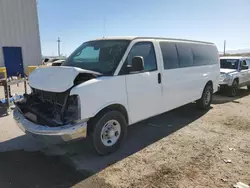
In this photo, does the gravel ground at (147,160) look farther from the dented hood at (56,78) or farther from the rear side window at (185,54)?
the rear side window at (185,54)

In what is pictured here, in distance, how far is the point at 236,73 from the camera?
10.0 meters

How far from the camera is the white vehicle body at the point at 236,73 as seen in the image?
966cm

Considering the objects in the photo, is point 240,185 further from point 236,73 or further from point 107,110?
point 236,73

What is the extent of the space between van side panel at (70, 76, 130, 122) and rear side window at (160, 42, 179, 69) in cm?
146

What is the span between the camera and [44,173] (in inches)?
136

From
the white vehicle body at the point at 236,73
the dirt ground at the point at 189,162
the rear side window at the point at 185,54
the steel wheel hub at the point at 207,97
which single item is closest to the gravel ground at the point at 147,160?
the dirt ground at the point at 189,162

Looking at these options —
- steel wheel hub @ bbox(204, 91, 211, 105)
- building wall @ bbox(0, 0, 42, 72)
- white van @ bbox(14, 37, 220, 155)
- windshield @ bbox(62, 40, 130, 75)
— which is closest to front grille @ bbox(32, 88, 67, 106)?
white van @ bbox(14, 37, 220, 155)

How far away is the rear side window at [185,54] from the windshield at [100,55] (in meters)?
1.87

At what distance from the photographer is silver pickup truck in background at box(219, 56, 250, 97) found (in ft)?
31.8

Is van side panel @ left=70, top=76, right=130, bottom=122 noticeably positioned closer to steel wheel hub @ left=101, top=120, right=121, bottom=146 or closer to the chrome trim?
the chrome trim

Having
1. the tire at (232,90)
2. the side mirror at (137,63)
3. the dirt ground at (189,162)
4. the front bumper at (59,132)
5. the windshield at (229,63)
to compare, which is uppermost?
the side mirror at (137,63)

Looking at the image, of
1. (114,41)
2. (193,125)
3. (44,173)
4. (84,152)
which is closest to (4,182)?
(44,173)

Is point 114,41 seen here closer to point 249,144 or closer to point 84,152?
point 84,152

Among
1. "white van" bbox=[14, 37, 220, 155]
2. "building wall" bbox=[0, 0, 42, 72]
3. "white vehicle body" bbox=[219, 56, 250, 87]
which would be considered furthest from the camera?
"building wall" bbox=[0, 0, 42, 72]
